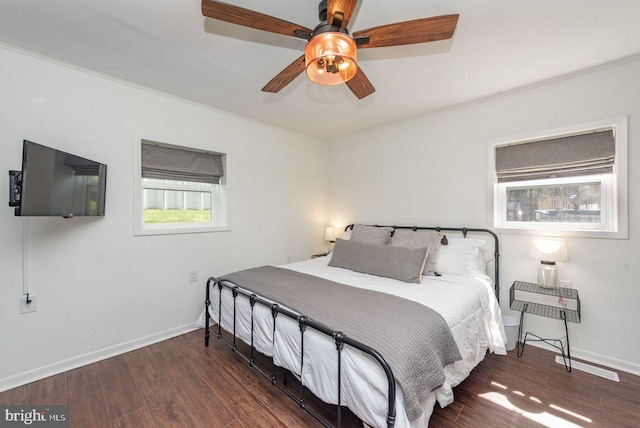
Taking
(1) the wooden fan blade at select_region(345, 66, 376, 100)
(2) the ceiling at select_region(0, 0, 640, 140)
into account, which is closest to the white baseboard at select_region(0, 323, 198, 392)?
(2) the ceiling at select_region(0, 0, 640, 140)

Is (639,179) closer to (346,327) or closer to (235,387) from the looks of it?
(346,327)

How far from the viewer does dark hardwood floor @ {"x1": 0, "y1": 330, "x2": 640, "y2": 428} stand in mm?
1713

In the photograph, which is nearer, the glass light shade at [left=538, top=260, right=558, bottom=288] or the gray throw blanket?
the gray throw blanket

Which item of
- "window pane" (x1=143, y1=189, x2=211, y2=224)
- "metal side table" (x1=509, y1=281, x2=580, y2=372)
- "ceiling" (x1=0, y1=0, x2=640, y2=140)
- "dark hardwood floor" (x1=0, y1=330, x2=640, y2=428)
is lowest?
"dark hardwood floor" (x1=0, y1=330, x2=640, y2=428)

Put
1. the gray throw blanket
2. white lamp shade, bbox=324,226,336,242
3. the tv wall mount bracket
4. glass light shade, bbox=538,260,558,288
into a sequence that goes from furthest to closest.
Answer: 1. white lamp shade, bbox=324,226,336,242
2. glass light shade, bbox=538,260,558,288
3. the tv wall mount bracket
4. the gray throw blanket

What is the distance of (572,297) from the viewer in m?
2.28

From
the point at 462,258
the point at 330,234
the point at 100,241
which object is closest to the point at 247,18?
the point at 100,241

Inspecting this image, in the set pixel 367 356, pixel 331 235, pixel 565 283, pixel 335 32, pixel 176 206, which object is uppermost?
pixel 335 32

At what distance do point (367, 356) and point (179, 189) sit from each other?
107 inches

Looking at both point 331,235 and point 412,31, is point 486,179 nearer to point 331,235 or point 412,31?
point 412,31

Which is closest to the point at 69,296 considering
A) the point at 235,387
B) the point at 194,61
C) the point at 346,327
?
the point at 235,387

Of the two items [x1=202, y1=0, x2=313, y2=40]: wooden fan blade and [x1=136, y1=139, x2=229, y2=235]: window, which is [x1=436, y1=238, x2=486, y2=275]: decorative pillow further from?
[x1=136, y1=139, x2=229, y2=235]: window

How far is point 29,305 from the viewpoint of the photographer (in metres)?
2.12

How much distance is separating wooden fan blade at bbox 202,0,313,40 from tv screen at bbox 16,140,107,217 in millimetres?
1411
